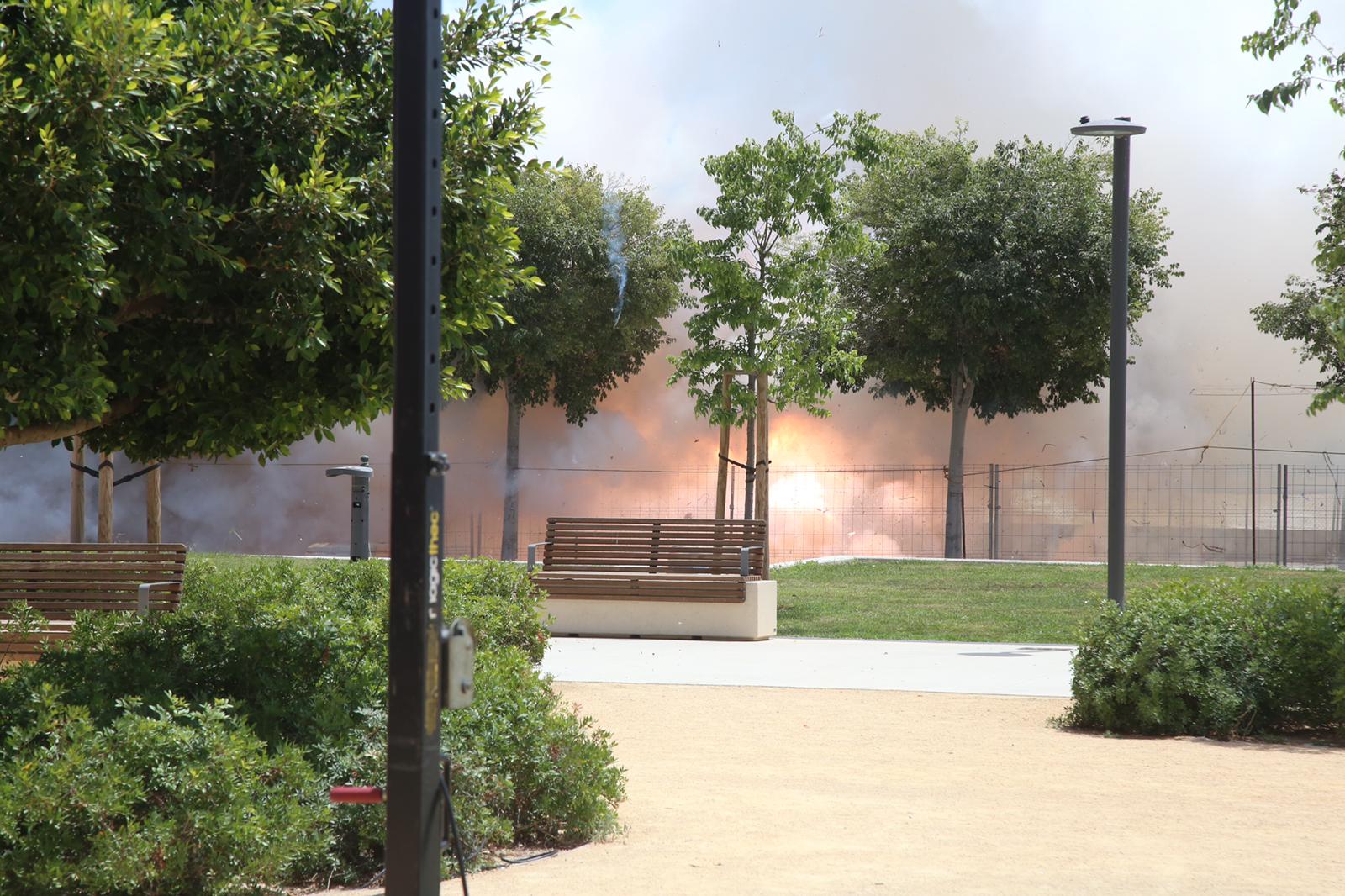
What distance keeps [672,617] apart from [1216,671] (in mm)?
6458

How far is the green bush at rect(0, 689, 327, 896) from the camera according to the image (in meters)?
4.01

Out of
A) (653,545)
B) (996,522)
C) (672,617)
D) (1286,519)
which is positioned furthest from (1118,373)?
(996,522)

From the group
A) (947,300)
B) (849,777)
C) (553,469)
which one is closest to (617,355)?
(553,469)

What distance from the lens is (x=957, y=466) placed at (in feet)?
89.5

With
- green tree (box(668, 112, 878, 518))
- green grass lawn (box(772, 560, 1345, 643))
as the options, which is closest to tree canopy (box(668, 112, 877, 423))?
green tree (box(668, 112, 878, 518))

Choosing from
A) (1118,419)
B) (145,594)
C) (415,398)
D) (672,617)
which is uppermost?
(1118,419)

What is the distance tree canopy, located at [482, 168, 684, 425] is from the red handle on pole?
2439cm

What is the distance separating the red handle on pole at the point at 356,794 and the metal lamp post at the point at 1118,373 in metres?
7.43

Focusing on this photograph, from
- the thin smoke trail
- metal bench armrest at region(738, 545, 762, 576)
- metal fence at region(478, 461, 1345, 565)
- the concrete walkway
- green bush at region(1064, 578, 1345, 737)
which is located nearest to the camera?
green bush at region(1064, 578, 1345, 737)

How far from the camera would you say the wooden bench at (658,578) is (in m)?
13.1

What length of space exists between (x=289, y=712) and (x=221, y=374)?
4.54 ft

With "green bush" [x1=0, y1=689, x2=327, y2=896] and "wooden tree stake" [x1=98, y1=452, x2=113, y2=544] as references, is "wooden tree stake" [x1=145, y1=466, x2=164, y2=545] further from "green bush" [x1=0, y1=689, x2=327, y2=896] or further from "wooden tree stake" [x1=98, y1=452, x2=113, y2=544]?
"green bush" [x1=0, y1=689, x2=327, y2=896]

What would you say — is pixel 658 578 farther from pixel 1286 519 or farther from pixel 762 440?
pixel 1286 519

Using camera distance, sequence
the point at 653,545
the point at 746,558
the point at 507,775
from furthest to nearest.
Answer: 1. the point at 653,545
2. the point at 746,558
3. the point at 507,775
